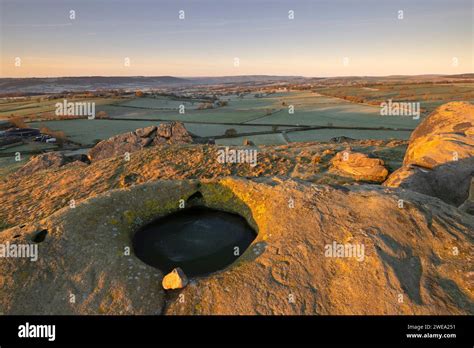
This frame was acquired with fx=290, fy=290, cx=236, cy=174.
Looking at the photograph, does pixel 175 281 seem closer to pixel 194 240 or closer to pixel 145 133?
pixel 194 240

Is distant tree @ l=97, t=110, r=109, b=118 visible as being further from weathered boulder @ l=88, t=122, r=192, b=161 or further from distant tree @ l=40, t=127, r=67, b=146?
weathered boulder @ l=88, t=122, r=192, b=161

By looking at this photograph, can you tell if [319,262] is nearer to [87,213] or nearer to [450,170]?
[87,213]

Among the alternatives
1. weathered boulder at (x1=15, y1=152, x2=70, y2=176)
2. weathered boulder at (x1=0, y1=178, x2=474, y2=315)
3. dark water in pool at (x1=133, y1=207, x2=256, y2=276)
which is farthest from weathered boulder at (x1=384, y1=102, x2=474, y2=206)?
weathered boulder at (x1=15, y1=152, x2=70, y2=176)

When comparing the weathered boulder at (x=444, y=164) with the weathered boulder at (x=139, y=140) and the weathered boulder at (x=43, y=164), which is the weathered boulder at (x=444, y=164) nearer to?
the weathered boulder at (x=139, y=140)

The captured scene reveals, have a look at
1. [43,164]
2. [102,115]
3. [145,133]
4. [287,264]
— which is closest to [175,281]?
[287,264]

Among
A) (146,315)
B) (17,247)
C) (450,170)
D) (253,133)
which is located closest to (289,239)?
(146,315)
